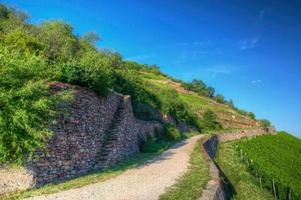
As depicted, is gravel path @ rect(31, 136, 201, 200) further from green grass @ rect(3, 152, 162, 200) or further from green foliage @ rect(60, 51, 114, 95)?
green foliage @ rect(60, 51, 114, 95)

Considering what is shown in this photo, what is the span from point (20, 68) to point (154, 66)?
362 feet

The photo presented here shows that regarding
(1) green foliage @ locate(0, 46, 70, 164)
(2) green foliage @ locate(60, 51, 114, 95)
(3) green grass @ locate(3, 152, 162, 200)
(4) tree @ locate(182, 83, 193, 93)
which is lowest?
(3) green grass @ locate(3, 152, 162, 200)

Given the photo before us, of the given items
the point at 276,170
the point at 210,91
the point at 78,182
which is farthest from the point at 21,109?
the point at 210,91

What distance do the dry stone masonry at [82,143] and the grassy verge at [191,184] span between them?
4.78m

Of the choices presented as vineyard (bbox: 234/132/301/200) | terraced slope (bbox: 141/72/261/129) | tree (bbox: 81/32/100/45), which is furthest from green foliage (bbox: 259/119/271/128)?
tree (bbox: 81/32/100/45)

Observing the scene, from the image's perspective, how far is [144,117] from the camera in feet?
111

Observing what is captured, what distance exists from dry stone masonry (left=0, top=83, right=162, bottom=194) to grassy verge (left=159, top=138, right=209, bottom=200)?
15.7ft

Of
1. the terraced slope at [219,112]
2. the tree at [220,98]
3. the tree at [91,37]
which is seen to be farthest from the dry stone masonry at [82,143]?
the tree at [220,98]

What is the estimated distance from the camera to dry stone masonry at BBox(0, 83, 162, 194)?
13648mm

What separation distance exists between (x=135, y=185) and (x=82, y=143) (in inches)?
187

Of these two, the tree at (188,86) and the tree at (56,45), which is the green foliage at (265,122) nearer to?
the tree at (188,86)

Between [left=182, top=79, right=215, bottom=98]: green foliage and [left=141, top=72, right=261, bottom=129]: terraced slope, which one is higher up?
[left=182, top=79, right=215, bottom=98]: green foliage

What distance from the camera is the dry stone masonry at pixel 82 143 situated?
13648 mm

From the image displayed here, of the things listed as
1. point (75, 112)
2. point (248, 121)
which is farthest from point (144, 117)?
point (248, 121)
